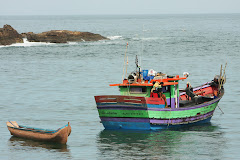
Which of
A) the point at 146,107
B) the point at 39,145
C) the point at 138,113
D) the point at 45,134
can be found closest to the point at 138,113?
the point at 138,113

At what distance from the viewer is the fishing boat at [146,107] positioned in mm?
25703

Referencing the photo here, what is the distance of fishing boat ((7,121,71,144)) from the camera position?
24.7m

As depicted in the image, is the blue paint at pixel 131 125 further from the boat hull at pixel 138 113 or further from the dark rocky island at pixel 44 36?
the dark rocky island at pixel 44 36

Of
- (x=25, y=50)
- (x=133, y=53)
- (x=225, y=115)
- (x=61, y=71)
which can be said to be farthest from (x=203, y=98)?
(x=25, y=50)

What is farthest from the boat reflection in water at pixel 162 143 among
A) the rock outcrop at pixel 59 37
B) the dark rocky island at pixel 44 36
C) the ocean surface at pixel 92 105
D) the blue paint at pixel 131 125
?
the rock outcrop at pixel 59 37

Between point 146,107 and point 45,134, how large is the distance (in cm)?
545

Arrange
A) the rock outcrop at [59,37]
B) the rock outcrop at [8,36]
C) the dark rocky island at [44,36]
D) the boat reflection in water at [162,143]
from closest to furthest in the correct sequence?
the boat reflection in water at [162,143] < the rock outcrop at [8,36] < the dark rocky island at [44,36] < the rock outcrop at [59,37]

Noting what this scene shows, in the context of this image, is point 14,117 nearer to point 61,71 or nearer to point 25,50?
point 61,71

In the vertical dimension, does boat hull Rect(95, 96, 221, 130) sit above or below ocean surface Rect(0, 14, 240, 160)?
above

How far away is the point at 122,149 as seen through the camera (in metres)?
24.3

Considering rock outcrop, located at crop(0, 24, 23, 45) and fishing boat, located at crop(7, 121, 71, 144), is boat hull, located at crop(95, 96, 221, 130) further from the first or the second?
rock outcrop, located at crop(0, 24, 23, 45)

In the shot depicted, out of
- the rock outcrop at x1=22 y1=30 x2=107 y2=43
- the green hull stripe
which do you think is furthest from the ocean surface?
the rock outcrop at x1=22 y1=30 x2=107 y2=43

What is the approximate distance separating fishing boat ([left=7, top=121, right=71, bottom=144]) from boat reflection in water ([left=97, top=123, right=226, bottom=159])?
1.93 meters

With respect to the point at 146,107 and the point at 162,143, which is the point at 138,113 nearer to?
the point at 146,107
